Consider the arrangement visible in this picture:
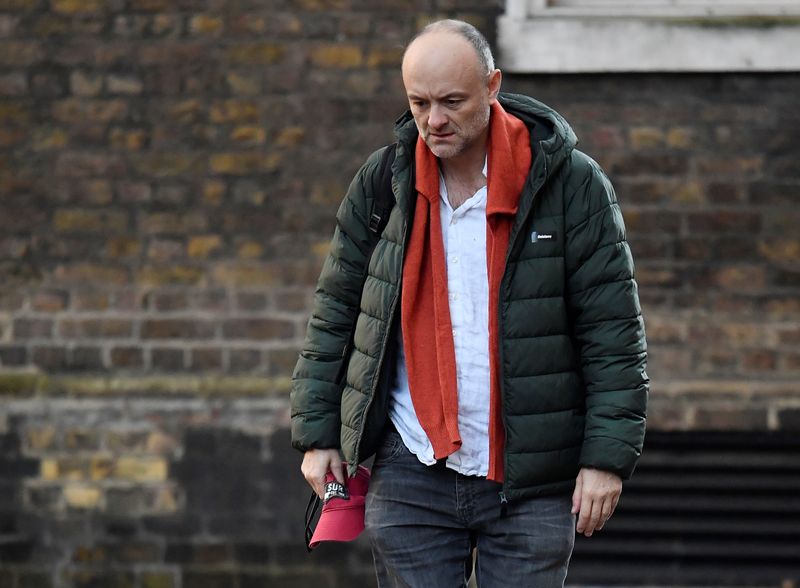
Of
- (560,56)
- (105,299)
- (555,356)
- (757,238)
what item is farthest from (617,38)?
(555,356)

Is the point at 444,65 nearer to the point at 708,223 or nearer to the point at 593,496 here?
the point at 593,496

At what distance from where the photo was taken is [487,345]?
311cm

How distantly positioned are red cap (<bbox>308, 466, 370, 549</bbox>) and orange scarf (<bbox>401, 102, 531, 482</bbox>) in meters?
0.32

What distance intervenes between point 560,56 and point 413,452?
2.72 metres

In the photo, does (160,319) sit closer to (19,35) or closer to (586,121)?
(19,35)

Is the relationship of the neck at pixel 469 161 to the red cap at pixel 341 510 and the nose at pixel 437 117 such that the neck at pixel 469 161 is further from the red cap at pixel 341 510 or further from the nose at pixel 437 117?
the red cap at pixel 341 510

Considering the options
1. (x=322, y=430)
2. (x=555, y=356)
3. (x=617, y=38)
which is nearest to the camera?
(x=555, y=356)

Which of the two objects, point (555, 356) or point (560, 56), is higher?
point (560, 56)

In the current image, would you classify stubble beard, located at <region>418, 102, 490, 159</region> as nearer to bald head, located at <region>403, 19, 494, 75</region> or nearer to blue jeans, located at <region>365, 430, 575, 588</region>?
bald head, located at <region>403, 19, 494, 75</region>

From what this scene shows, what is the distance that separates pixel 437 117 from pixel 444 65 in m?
0.12

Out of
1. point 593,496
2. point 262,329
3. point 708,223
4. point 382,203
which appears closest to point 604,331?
point 593,496

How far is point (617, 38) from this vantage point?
5.48 meters

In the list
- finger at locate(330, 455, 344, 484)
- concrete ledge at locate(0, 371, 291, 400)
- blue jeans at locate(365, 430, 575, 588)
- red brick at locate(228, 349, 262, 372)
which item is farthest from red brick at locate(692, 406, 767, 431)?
finger at locate(330, 455, 344, 484)

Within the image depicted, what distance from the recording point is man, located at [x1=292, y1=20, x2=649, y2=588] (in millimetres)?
3064
